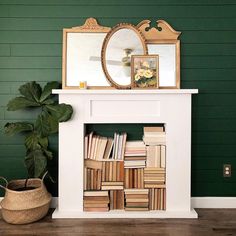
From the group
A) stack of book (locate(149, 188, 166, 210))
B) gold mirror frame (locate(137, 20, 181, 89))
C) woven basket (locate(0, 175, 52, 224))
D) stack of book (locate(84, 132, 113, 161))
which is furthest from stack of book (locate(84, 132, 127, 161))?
gold mirror frame (locate(137, 20, 181, 89))

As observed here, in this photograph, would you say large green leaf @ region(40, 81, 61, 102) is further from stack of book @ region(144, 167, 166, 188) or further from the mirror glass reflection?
stack of book @ region(144, 167, 166, 188)

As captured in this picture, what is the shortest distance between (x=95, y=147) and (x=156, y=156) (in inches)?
23.2

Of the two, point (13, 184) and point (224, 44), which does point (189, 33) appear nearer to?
point (224, 44)

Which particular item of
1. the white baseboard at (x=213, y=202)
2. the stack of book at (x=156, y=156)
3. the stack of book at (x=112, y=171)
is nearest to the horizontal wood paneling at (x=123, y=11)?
the stack of book at (x=156, y=156)

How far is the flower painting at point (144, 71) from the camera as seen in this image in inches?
112

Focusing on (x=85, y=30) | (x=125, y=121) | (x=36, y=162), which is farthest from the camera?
(x=85, y=30)

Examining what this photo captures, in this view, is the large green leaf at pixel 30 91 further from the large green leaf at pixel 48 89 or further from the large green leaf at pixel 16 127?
the large green leaf at pixel 16 127

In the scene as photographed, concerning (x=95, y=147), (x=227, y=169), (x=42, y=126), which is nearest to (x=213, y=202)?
(x=227, y=169)

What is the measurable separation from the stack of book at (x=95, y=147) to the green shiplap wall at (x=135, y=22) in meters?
0.39

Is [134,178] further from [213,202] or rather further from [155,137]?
[213,202]

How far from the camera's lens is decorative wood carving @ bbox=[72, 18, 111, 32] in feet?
9.70

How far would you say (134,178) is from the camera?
9.42ft

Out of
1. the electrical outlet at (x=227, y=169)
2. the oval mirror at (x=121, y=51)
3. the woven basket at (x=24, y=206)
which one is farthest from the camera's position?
the electrical outlet at (x=227, y=169)

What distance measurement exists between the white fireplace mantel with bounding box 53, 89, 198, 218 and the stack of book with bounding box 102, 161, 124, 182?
0.72 feet
